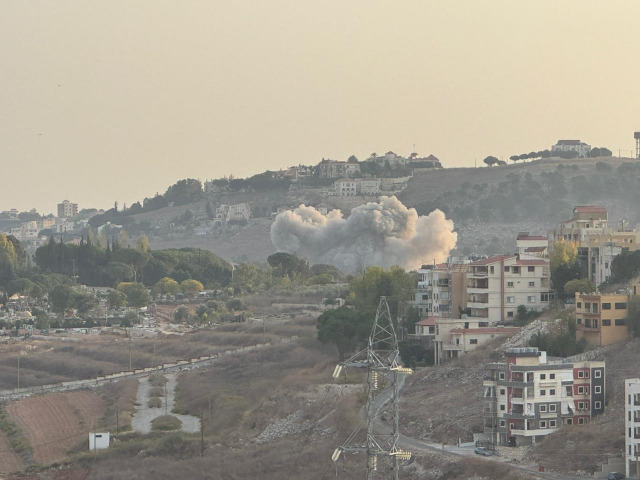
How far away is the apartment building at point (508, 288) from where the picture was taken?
65562 mm

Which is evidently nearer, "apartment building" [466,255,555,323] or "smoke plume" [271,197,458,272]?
"apartment building" [466,255,555,323]

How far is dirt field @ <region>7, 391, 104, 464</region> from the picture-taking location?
195 ft

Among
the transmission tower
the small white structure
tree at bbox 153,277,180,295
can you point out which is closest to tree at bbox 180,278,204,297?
tree at bbox 153,277,180,295

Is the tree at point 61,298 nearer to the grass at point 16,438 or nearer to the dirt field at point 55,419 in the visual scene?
the dirt field at point 55,419

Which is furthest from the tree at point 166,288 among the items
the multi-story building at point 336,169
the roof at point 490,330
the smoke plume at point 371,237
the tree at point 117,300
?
the multi-story building at point 336,169

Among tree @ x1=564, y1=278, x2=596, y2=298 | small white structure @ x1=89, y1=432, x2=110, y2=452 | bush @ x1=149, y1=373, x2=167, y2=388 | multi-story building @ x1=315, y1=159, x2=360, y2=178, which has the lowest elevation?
small white structure @ x1=89, y1=432, x2=110, y2=452

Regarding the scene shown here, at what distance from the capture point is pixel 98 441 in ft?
Answer: 188

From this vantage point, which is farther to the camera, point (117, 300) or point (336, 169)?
point (336, 169)

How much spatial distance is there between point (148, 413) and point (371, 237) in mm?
58229

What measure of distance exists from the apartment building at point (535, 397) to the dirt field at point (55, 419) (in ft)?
51.7

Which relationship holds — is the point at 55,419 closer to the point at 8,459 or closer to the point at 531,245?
the point at 8,459

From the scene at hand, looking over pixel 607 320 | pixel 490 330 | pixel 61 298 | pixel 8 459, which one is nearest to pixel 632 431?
pixel 607 320

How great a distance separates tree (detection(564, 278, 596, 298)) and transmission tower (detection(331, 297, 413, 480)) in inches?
285

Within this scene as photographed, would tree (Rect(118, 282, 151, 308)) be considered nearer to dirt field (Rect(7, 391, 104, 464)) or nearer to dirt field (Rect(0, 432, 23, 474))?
dirt field (Rect(7, 391, 104, 464))
